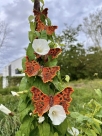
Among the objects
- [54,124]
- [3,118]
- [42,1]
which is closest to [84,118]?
[54,124]

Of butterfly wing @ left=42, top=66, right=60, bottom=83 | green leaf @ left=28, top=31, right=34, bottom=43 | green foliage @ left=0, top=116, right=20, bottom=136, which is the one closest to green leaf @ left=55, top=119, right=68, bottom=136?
butterfly wing @ left=42, top=66, right=60, bottom=83

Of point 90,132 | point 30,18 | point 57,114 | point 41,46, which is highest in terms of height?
point 30,18

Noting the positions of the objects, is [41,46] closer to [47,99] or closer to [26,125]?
[47,99]

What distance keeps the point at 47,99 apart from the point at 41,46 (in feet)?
0.68

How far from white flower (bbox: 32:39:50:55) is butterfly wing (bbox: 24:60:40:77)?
0.05m

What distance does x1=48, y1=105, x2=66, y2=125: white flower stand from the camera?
105 cm

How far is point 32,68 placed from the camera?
3.53 feet

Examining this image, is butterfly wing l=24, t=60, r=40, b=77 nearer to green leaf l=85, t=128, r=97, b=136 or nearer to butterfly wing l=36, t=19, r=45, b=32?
butterfly wing l=36, t=19, r=45, b=32

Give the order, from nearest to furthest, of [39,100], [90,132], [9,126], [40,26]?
[39,100] → [40,26] → [90,132] → [9,126]

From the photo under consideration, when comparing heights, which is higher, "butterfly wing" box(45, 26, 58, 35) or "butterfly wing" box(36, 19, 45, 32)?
"butterfly wing" box(36, 19, 45, 32)

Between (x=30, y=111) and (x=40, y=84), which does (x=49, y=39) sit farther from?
(x=30, y=111)

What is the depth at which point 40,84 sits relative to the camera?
109cm

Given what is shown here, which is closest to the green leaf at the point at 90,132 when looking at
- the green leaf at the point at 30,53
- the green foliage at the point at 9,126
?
the green leaf at the point at 30,53

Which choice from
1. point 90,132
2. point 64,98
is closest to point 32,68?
point 64,98
